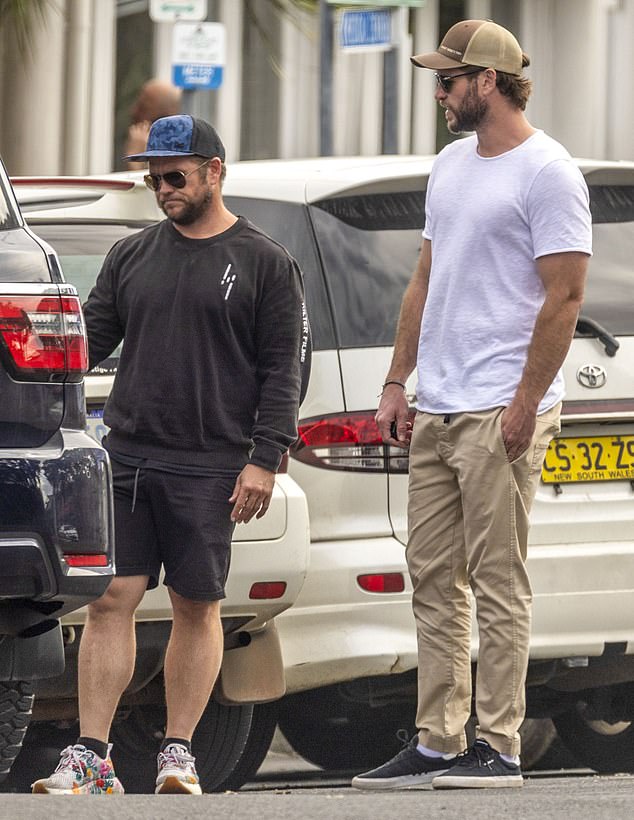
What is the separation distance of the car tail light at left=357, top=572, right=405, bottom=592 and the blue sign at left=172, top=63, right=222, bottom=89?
626cm

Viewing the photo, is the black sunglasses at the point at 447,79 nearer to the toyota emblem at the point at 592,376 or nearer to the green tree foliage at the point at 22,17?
the toyota emblem at the point at 592,376

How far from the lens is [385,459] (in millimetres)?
6027

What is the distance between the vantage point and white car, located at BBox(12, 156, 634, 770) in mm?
5984

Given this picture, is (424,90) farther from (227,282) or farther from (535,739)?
(227,282)

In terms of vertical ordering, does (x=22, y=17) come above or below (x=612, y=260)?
above

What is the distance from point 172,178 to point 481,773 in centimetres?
173

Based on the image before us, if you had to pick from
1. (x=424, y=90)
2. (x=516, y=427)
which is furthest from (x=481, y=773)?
(x=424, y=90)

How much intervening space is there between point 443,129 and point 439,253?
13087mm

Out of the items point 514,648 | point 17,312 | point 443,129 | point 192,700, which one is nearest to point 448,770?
point 514,648

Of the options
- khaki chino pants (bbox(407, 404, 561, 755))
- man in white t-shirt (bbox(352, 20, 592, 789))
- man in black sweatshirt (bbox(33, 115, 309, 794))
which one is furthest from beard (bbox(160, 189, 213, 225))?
khaki chino pants (bbox(407, 404, 561, 755))

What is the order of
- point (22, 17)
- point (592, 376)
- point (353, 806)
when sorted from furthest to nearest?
1. point (22, 17)
2. point (592, 376)
3. point (353, 806)

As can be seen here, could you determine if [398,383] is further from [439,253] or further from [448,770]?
[448,770]

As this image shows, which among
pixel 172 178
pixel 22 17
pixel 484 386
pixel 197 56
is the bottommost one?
pixel 484 386

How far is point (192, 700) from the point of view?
18.4 feet
